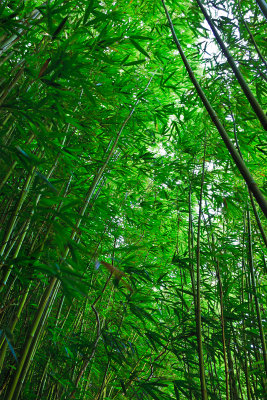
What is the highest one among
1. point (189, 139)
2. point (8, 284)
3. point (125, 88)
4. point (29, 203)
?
point (189, 139)

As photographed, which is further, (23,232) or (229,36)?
(229,36)

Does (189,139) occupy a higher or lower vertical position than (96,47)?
higher

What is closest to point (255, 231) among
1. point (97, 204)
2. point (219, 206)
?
point (219, 206)

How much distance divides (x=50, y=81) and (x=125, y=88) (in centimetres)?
94

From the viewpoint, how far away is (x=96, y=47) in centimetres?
161

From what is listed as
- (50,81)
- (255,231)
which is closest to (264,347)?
(255,231)

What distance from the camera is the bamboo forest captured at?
4.47 feet

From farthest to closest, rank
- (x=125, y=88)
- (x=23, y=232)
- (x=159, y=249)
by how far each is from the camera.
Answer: (x=159, y=249)
(x=125, y=88)
(x=23, y=232)

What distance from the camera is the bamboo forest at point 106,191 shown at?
4.47 ft

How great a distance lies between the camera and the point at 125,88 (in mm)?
2164

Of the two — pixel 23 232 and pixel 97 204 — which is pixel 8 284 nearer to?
pixel 23 232

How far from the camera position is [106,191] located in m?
2.74

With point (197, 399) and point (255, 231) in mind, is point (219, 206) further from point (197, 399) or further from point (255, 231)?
point (197, 399)

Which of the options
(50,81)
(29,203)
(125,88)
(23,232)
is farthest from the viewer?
(125,88)
